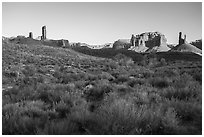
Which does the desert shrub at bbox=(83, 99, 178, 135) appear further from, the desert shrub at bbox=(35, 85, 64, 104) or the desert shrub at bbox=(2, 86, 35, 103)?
the desert shrub at bbox=(2, 86, 35, 103)

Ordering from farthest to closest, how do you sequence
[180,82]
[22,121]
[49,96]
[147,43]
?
[147,43] < [180,82] < [49,96] < [22,121]

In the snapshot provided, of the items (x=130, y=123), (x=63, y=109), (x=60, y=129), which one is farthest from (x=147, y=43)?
(x=60, y=129)

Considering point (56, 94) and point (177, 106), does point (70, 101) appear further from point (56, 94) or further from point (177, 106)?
point (177, 106)

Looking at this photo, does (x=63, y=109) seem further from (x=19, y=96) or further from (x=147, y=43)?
(x=147, y=43)

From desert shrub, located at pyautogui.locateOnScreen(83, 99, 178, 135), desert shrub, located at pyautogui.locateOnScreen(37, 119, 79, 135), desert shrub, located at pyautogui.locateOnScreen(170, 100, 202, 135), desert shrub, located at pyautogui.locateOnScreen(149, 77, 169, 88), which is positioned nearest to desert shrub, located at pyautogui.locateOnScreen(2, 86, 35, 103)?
desert shrub, located at pyautogui.locateOnScreen(37, 119, 79, 135)

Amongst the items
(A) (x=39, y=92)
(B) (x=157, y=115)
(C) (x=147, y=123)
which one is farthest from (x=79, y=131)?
(A) (x=39, y=92)

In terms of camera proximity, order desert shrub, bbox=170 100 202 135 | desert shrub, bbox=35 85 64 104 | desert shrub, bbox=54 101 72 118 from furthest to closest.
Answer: desert shrub, bbox=35 85 64 104 → desert shrub, bbox=54 101 72 118 → desert shrub, bbox=170 100 202 135

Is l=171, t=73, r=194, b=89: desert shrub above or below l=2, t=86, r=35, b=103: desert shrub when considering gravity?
above

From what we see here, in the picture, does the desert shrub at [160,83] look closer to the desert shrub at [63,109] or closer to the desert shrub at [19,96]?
the desert shrub at [63,109]

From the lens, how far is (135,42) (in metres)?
132

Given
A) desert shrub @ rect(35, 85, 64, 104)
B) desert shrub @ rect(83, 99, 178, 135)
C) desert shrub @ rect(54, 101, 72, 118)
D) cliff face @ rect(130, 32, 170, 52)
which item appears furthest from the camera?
cliff face @ rect(130, 32, 170, 52)

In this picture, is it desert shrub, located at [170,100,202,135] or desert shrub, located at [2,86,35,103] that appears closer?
→ desert shrub, located at [170,100,202,135]

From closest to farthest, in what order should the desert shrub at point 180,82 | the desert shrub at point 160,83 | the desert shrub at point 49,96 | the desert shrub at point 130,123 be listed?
the desert shrub at point 130,123, the desert shrub at point 49,96, the desert shrub at point 180,82, the desert shrub at point 160,83

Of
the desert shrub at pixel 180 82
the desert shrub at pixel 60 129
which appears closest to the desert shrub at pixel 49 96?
the desert shrub at pixel 60 129
